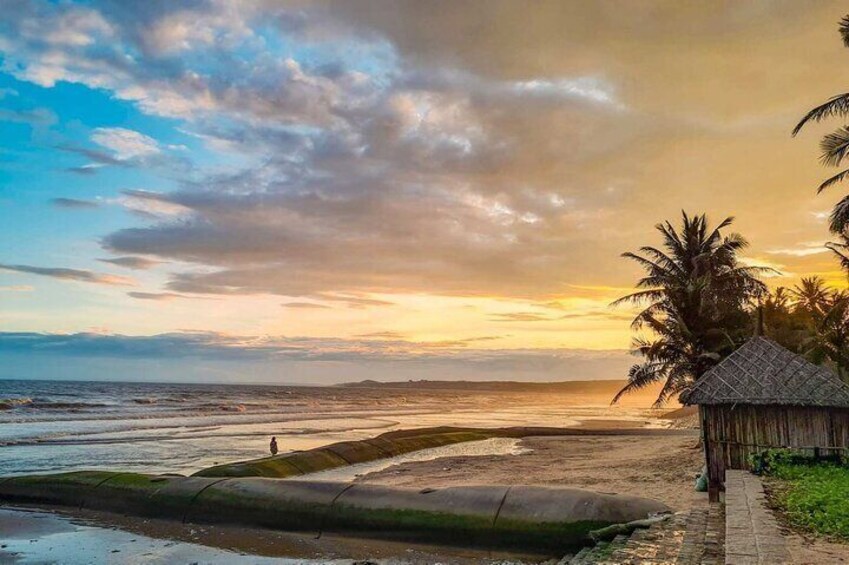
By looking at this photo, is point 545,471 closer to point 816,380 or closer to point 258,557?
point 816,380

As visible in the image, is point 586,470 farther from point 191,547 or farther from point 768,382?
point 191,547

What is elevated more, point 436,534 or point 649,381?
point 649,381

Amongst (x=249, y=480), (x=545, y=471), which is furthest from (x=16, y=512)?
(x=545, y=471)

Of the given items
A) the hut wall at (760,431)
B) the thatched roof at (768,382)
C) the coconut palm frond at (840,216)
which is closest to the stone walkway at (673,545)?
the hut wall at (760,431)

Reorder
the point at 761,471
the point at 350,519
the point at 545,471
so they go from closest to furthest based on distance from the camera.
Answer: the point at 761,471 < the point at 350,519 < the point at 545,471

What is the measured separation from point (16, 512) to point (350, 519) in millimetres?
11619

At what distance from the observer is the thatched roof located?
15.6 m

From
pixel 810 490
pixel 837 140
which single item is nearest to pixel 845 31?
pixel 837 140

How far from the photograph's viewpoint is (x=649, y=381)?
107 ft

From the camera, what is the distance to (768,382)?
16.3 metres

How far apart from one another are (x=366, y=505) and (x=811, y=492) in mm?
10543

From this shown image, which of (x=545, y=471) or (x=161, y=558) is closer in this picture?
(x=161, y=558)

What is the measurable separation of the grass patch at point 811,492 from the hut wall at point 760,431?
15.7 inches

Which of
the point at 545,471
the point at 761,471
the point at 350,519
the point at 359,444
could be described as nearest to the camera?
the point at 761,471
